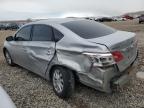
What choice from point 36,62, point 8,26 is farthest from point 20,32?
point 8,26

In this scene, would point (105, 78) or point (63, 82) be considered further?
point (63, 82)

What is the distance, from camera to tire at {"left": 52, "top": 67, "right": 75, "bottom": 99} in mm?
4966

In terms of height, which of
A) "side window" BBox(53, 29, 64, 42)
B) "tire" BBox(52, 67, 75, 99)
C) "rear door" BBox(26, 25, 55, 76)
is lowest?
"tire" BBox(52, 67, 75, 99)

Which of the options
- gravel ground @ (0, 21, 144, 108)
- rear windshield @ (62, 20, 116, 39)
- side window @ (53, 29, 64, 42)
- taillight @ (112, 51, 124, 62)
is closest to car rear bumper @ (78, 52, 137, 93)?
taillight @ (112, 51, 124, 62)

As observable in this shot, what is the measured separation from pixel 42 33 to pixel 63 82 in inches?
61.3

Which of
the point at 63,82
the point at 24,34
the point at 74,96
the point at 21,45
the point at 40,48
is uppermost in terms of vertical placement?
the point at 24,34

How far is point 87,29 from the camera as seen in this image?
550cm

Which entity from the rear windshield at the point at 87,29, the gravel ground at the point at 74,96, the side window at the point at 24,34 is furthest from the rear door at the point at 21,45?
the rear windshield at the point at 87,29

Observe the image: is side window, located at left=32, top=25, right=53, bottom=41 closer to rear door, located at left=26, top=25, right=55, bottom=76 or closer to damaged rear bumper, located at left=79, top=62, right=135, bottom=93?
rear door, located at left=26, top=25, right=55, bottom=76

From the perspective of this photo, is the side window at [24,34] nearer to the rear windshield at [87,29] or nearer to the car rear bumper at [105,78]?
the rear windshield at [87,29]

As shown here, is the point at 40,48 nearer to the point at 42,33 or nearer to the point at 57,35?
the point at 42,33

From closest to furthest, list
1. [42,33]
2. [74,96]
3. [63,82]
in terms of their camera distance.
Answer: [63,82], [74,96], [42,33]

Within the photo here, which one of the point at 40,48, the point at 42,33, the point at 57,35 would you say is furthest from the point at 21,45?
the point at 57,35

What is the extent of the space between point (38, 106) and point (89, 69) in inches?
50.7
